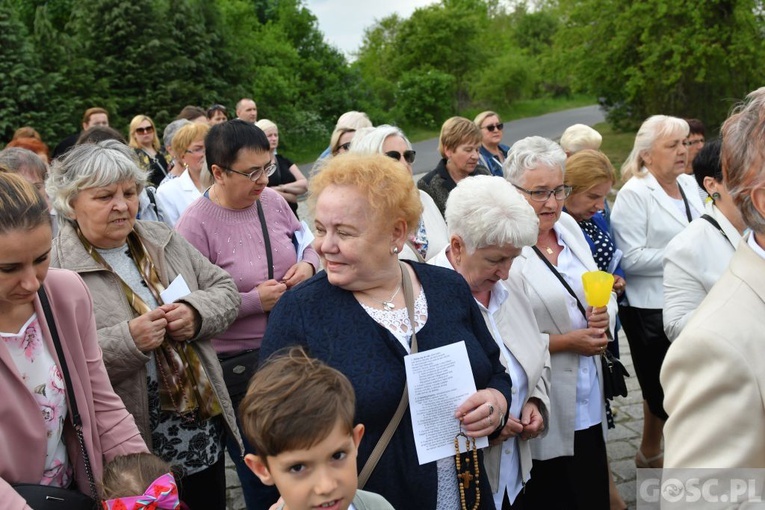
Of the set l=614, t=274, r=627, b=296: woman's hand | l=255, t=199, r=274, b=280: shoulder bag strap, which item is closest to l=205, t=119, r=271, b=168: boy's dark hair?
l=255, t=199, r=274, b=280: shoulder bag strap

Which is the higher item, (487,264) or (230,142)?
(230,142)

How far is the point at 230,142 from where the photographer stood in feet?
13.2

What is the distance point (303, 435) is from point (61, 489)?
96cm

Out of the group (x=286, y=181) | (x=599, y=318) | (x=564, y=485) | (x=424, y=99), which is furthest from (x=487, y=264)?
(x=424, y=99)

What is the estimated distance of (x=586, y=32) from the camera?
72.8 ft

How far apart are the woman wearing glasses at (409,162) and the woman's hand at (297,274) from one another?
63cm

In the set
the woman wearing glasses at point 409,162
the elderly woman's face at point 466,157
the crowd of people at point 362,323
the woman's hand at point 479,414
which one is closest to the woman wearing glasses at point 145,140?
the crowd of people at point 362,323

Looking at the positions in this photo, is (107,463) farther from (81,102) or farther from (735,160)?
(81,102)

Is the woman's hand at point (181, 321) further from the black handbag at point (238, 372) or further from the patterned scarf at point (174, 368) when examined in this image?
the black handbag at point (238, 372)

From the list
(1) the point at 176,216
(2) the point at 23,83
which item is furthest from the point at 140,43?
(1) the point at 176,216

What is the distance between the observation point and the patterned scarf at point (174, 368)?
329cm

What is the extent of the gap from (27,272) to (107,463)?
775 millimetres

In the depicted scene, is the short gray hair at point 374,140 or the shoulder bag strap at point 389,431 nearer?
the shoulder bag strap at point 389,431

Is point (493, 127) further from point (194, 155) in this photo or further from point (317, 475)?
point (317, 475)
